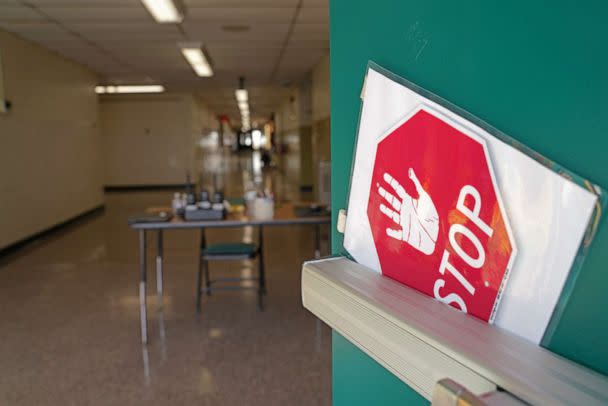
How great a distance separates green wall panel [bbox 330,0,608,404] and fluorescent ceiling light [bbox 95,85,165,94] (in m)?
12.3

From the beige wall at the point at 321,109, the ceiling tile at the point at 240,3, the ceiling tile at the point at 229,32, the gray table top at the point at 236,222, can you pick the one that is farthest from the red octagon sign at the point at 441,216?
the beige wall at the point at 321,109

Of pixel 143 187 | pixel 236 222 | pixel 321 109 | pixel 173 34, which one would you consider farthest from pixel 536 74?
pixel 143 187

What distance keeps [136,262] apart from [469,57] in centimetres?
541

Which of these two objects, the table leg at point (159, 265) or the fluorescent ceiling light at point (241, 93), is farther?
the fluorescent ceiling light at point (241, 93)

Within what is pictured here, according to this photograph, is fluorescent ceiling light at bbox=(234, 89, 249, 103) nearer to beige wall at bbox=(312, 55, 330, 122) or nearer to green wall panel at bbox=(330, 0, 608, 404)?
beige wall at bbox=(312, 55, 330, 122)

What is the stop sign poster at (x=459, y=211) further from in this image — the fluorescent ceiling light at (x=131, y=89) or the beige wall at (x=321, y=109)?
the fluorescent ceiling light at (x=131, y=89)

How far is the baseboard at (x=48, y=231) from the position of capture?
20.4 feet

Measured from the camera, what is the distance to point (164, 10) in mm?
5254

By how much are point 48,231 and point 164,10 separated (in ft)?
13.6

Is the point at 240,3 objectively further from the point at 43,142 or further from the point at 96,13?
the point at 43,142

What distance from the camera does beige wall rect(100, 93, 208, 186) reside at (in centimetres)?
1530

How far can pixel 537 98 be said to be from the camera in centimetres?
93

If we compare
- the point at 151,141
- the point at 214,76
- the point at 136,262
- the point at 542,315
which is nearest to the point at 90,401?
the point at 542,315

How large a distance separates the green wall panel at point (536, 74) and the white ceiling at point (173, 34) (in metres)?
4.53
